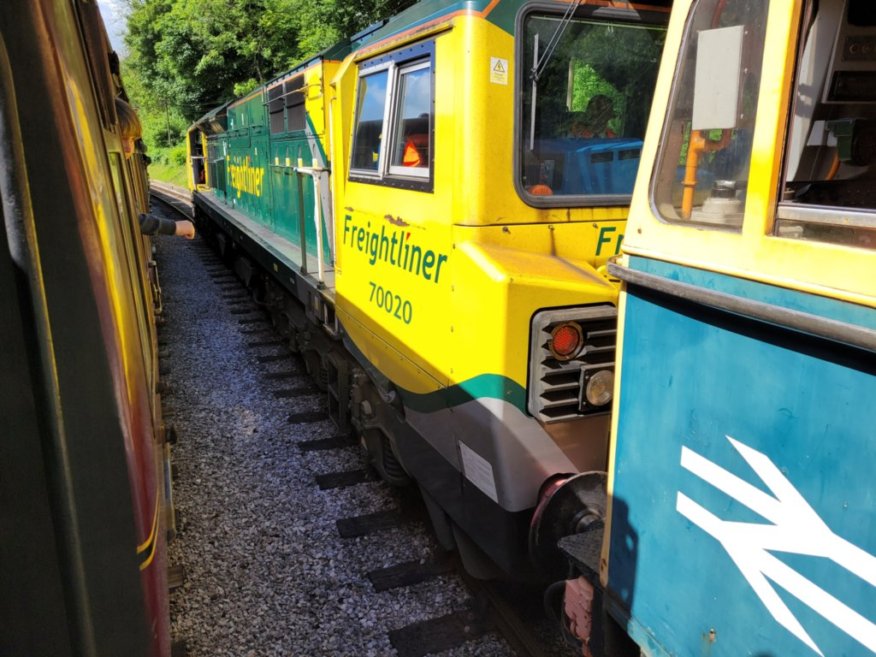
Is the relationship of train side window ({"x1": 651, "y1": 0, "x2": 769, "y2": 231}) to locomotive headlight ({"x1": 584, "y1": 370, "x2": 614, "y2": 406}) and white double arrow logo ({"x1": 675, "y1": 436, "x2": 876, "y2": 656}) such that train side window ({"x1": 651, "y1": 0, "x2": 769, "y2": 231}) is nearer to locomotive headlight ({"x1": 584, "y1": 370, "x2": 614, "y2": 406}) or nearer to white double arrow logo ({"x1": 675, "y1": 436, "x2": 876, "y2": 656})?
white double arrow logo ({"x1": 675, "y1": 436, "x2": 876, "y2": 656})

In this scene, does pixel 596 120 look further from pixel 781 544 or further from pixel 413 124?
pixel 781 544

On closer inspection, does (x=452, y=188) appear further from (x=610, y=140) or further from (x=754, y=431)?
(x=754, y=431)

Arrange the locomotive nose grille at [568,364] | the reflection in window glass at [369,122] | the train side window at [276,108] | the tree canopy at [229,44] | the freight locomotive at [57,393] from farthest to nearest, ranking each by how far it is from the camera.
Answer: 1. the tree canopy at [229,44]
2. the train side window at [276,108]
3. the reflection in window glass at [369,122]
4. the locomotive nose grille at [568,364]
5. the freight locomotive at [57,393]

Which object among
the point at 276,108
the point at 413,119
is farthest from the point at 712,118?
the point at 276,108

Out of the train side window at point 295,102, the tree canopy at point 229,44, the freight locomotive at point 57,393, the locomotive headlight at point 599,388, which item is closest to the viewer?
the freight locomotive at point 57,393

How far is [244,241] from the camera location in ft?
27.7

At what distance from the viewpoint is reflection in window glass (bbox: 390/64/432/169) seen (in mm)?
3145

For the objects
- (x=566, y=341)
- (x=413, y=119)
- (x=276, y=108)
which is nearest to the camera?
(x=566, y=341)

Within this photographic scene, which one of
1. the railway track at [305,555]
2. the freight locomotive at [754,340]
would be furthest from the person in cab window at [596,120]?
the railway track at [305,555]

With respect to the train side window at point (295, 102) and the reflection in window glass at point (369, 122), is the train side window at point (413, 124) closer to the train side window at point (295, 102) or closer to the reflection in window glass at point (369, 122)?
the reflection in window glass at point (369, 122)

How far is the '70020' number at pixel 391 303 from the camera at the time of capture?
336 centimetres

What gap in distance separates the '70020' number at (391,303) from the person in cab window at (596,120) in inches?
44.3

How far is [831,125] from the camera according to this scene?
5.42ft

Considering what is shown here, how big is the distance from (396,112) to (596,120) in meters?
1.02
